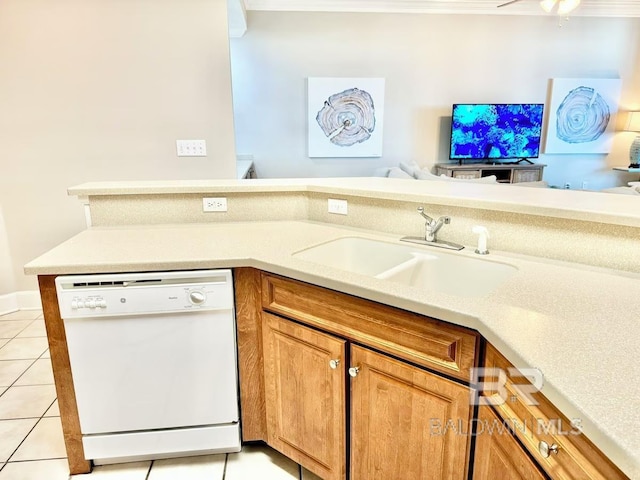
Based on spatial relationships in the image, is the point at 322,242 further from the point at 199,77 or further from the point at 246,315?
the point at 199,77

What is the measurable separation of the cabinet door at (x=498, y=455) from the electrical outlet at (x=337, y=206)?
45.4 inches

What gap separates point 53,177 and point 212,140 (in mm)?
1202

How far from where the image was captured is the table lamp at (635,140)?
5305 millimetres

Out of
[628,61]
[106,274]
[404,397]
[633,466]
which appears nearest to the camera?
[633,466]

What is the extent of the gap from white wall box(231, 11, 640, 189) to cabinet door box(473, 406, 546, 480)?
4.38 m

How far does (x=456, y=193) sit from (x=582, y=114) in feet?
15.6

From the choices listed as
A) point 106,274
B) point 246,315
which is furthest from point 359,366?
point 106,274

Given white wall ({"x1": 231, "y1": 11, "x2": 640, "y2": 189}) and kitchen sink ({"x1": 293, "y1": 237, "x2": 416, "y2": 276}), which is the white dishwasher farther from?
white wall ({"x1": 231, "y1": 11, "x2": 640, "y2": 189})

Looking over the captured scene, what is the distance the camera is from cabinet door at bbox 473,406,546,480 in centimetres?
92

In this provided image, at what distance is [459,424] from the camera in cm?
116

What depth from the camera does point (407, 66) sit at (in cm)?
507

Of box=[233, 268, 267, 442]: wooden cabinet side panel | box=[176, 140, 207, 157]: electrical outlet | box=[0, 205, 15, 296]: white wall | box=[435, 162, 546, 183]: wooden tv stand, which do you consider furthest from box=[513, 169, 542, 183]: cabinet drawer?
box=[0, 205, 15, 296]: white wall

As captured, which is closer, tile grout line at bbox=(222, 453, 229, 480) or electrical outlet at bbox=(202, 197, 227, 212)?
tile grout line at bbox=(222, 453, 229, 480)

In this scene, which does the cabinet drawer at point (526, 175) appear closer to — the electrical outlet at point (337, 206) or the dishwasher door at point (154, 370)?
the electrical outlet at point (337, 206)
